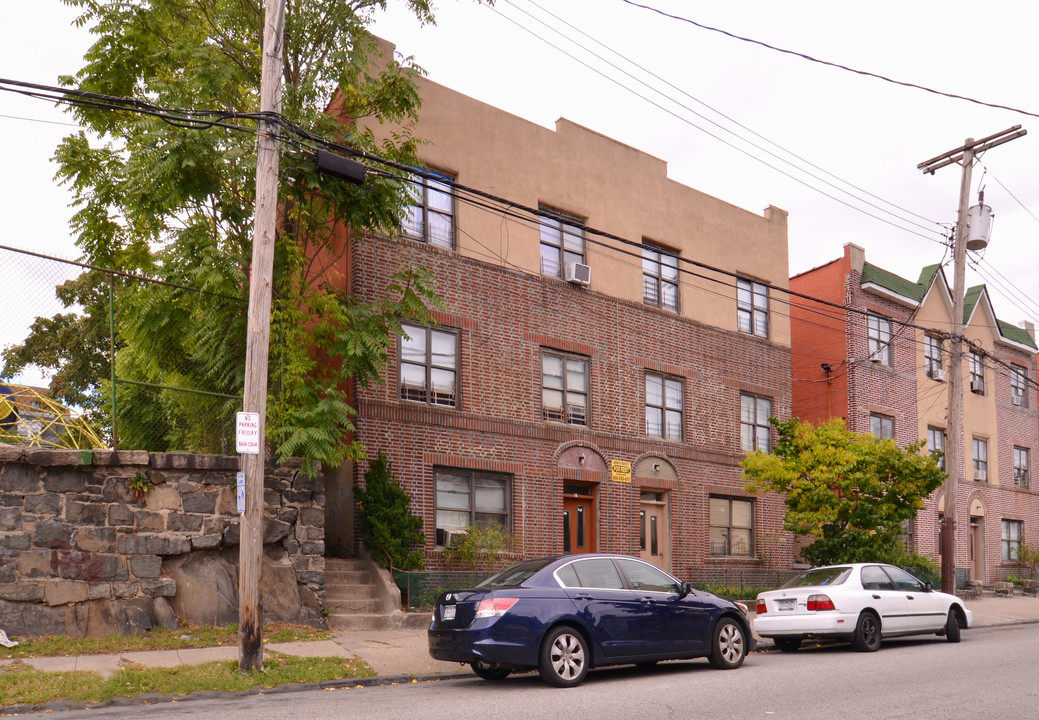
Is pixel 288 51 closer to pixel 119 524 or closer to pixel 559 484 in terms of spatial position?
pixel 119 524

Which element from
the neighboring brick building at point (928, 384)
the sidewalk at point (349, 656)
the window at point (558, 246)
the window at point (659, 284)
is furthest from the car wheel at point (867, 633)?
the neighboring brick building at point (928, 384)

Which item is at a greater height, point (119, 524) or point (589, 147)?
point (589, 147)

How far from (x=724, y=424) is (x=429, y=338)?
29.8 feet

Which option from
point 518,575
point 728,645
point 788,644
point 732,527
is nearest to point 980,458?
point 732,527

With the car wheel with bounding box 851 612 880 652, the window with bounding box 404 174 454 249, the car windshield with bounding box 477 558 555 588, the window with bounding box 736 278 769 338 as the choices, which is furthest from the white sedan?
the window with bounding box 736 278 769 338

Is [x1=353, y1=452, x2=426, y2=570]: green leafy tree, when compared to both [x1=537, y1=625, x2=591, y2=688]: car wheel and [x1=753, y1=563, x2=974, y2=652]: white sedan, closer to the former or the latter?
[x1=753, y1=563, x2=974, y2=652]: white sedan

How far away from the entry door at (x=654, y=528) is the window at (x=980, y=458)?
16.1m

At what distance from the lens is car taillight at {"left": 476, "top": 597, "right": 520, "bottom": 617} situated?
1048cm

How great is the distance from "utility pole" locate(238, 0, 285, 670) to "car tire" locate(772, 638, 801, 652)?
8226mm

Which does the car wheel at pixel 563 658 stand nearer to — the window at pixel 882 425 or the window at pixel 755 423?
the window at pixel 755 423

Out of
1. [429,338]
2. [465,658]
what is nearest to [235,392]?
[429,338]

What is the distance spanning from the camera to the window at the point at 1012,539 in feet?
111

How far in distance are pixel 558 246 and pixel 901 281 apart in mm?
14363

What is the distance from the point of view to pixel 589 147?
72.9ft
